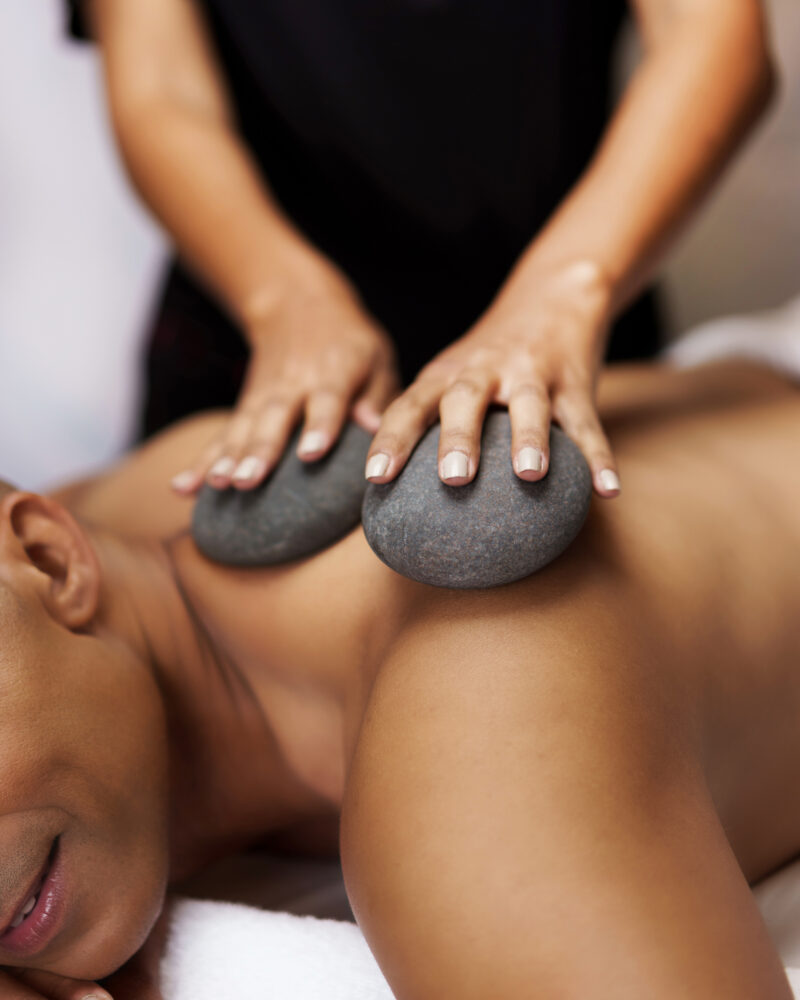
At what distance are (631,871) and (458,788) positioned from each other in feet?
0.35

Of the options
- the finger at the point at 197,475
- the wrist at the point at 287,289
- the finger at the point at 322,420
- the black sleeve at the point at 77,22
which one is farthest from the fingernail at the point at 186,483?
the black sleeve at the point at 77,22

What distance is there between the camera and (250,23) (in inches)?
47.4

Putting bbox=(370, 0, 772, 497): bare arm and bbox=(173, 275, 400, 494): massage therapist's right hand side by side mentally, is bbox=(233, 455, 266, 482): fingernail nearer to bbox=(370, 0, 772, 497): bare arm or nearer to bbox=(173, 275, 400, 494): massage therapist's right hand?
bbox=(173, 275, 400, 494): massage therapist's right hand

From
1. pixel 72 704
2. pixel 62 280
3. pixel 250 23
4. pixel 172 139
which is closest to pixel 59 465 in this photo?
pixel 62 280

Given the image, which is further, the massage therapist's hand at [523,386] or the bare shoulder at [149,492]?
the bare shoulder at [149,492]

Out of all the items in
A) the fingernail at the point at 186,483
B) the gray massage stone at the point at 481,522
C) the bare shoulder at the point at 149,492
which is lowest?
the bare shoulder at the point at 149,492

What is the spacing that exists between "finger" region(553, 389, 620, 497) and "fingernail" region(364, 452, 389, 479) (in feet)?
0.49

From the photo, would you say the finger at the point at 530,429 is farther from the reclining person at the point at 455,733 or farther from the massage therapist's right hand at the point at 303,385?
the massage therapist's right hand at the point at 303,385

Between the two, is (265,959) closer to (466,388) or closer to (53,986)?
(53,986)

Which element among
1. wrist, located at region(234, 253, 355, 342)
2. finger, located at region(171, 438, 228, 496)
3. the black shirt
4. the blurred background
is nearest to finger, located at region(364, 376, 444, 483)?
finger, located at region(171, 438, 228, 496)

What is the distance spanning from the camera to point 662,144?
37.9 inches

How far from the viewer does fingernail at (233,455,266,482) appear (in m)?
0.80

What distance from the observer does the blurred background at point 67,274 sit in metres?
1.69

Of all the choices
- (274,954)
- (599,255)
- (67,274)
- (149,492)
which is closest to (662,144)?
(599,255)
